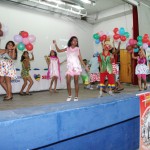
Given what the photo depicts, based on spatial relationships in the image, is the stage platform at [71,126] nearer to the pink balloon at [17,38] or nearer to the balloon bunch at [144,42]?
the pink balloon at [17,38]

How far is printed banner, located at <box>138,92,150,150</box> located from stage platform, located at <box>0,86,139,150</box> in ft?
0.24

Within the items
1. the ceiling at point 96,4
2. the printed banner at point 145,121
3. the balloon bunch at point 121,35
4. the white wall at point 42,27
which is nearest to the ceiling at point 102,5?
the ceiling at point 96,4

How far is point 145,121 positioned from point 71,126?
1083 mm

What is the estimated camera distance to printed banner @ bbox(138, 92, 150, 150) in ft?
7.07

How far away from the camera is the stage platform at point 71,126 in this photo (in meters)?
1.14

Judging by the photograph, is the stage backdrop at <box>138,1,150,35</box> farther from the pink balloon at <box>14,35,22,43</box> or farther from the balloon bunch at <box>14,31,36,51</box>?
the pink balloon at <box>14,35,22,43</box>

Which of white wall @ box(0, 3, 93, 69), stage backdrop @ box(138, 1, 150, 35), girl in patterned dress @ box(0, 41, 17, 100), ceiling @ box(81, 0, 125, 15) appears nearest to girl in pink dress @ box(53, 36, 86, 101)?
girl in patterned dress @ box(0, 41, 17, 100)

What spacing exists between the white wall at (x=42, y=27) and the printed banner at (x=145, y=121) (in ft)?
19.0

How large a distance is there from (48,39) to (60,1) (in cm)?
174

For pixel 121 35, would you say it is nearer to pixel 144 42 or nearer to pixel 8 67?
pixel 144 42

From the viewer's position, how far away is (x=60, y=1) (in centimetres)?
761

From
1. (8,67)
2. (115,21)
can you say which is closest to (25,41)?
(8,67)

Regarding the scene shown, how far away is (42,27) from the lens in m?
8.51

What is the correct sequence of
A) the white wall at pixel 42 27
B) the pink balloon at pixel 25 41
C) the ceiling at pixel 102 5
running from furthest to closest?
the ceiling at pixel 102 5 → the white wall at pixel 42 27 → the pink balloon at pixel 25 41
